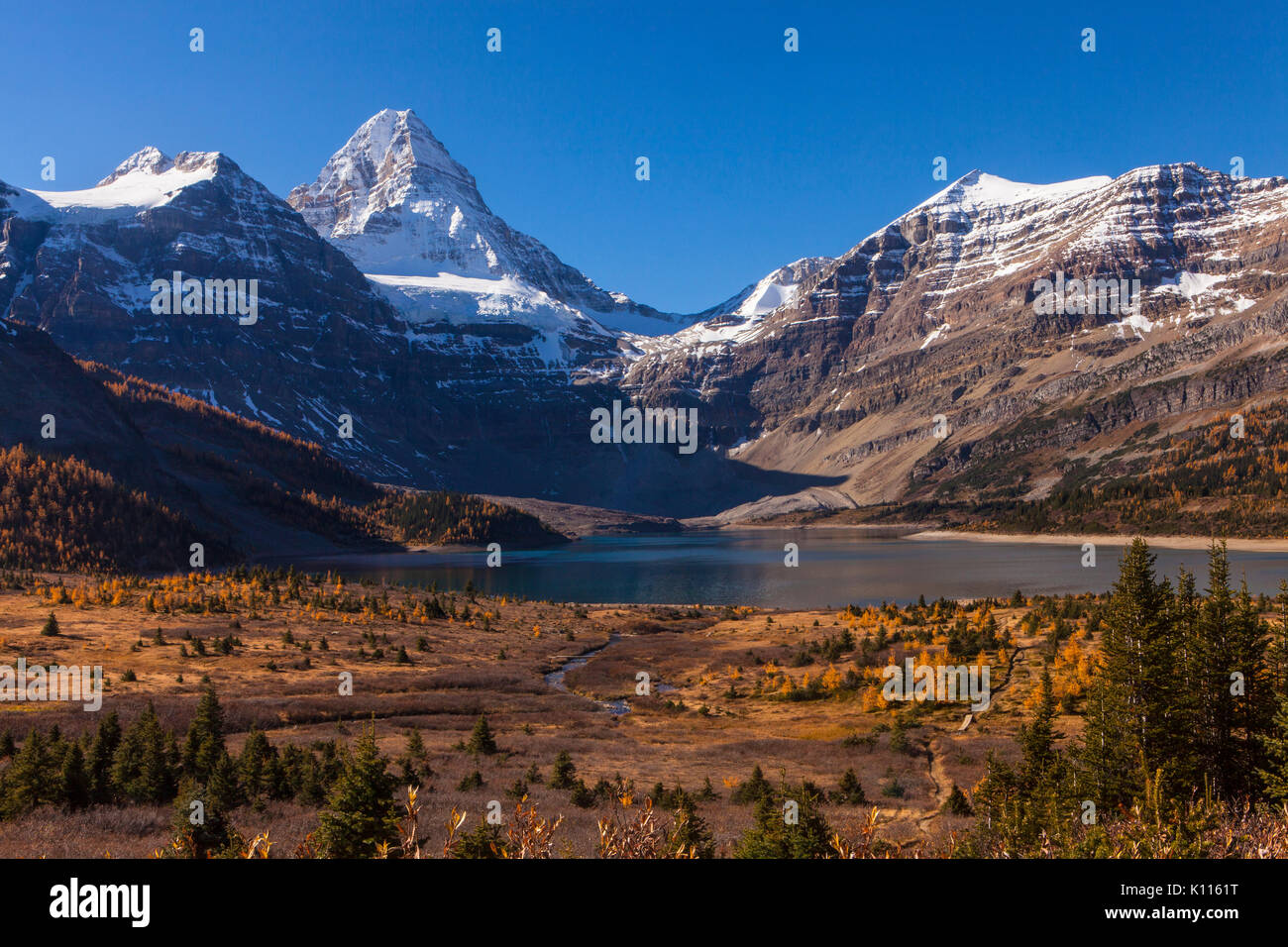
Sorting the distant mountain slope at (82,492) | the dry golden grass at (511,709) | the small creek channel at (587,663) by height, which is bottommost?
the small creek channel at (587,663)

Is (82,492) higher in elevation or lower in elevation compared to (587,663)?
higher

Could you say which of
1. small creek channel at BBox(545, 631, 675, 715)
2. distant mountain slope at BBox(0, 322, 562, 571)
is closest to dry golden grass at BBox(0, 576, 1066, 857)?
small creek channel at BBox(545, 631, 675, 715)

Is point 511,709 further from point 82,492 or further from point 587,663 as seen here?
point 82,492

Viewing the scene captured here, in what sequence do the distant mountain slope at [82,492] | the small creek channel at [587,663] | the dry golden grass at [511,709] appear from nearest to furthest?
the dry golden grass at [511,709] → the small creek channel at [587,663] → the distant mountain slope at [82,492]

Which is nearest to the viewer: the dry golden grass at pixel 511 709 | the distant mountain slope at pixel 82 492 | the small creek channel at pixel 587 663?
the dry golden grass at pixel 511 709

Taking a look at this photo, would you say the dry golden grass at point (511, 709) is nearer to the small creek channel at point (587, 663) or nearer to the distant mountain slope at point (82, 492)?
the small creek channel at point (587, 663)

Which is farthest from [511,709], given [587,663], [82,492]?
[82,492]

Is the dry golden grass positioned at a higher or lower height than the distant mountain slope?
lower

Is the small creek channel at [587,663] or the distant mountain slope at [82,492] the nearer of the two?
the small creek channel at [587,663]

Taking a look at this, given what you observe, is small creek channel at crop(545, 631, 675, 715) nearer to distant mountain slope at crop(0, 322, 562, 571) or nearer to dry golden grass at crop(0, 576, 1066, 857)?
dry golden grass at crop(0, 576, 1066, 857)

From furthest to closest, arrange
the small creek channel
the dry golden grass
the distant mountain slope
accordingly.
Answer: the distant mountain slope → the small creek channel → the dry golden grass

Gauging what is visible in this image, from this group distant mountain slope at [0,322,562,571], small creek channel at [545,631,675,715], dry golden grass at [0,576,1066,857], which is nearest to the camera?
dry golden grass at [0,576,1066,857]

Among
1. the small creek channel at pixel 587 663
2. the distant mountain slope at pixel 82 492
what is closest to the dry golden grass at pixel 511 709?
the small creek channel at pixel 587 663
